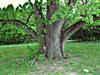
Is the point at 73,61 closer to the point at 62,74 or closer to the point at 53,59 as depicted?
the point at 53,59

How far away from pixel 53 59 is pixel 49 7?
1795 mm

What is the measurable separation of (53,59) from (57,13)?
2197mm

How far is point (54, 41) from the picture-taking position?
9.27 m

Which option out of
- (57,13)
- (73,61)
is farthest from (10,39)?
(57,13)

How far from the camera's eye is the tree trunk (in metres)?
9.18

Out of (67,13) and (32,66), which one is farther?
(32,66)

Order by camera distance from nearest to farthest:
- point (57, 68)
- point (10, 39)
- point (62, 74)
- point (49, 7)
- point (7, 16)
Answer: point (62, 74), point (57, 68), point (49, 7), point (7, 16), point (10, 39)

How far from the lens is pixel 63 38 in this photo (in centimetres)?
954

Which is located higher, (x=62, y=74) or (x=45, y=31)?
(x=45, y=31)

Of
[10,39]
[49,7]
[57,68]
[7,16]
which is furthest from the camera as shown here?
[10,39]

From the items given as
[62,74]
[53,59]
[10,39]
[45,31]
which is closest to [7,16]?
[45,31]

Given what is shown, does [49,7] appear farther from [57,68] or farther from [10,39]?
[10,39]

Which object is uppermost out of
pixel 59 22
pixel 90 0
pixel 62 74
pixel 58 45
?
pixel 90 0

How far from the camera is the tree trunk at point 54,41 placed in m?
9.18
